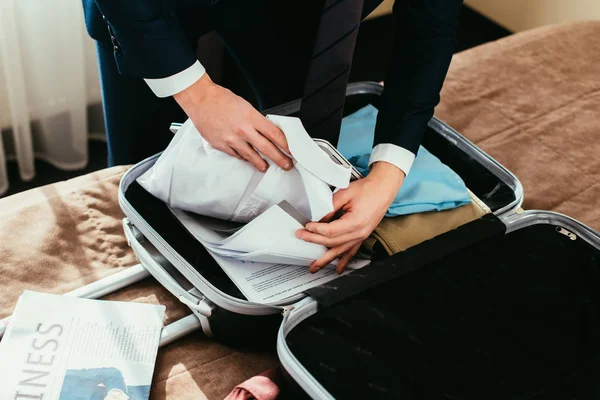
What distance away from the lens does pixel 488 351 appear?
86cm

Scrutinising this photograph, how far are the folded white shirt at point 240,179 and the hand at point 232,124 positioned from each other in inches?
0.7

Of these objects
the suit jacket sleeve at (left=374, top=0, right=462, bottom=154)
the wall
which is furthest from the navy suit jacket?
the wall

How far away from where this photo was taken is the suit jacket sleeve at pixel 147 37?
0.85 m

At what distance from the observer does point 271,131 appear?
91 centimetres

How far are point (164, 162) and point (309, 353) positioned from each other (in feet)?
1.21

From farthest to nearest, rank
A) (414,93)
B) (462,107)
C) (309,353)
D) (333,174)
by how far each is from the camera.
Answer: (462,107) → (414,93) → (333,174) → (309,353)

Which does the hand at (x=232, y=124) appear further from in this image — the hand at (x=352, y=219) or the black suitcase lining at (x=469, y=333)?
the black suitcase lining at (x=469, y=333)

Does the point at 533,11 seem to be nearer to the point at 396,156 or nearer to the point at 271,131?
the point at 396,156

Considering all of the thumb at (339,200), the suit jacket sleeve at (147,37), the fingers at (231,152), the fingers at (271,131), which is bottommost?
the thumb at (339,200)

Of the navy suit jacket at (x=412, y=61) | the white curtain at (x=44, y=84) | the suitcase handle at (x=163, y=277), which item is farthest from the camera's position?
the white curtain at (x=44, y=84)

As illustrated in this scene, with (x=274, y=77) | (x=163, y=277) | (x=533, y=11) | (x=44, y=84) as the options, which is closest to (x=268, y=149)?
(x=163, y=277)

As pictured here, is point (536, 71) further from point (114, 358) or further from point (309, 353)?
point (114, 358)

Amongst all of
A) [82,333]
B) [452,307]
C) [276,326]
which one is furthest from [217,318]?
[452,307]

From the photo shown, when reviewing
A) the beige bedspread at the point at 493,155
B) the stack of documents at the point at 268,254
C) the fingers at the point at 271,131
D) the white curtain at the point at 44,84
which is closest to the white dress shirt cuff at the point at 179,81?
the fingers at the point at 271,131
